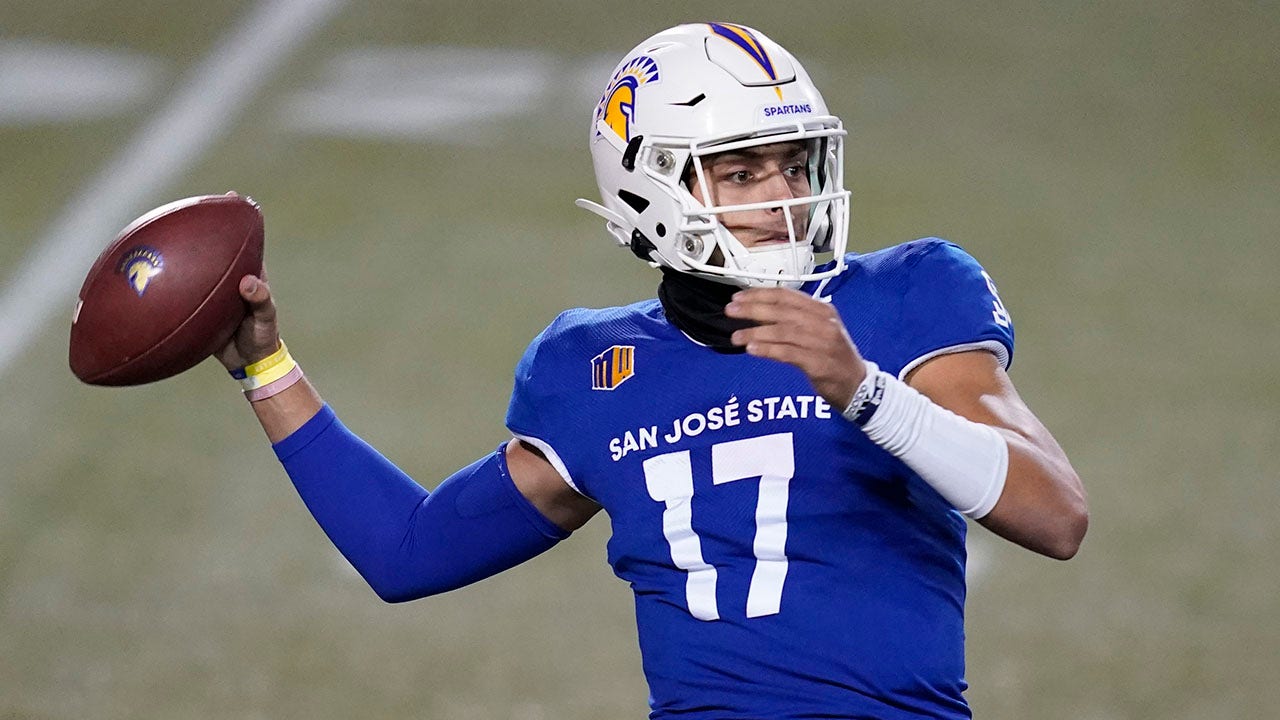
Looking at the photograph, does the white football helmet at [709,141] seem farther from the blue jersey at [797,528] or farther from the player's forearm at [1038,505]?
the player's forearm at [1038,505]

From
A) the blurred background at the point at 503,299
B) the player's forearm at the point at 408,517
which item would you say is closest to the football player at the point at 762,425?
the player's forearm at the point at 408,517

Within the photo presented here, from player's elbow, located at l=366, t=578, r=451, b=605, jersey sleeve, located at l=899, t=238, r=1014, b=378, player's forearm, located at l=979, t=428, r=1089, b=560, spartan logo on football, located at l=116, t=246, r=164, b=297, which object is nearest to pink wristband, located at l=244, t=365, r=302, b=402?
spartan logo on football, located at l=116, t=246, r=164, b=297

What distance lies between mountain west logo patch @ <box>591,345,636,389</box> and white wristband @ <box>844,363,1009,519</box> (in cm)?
57

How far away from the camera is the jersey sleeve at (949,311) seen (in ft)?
7.00

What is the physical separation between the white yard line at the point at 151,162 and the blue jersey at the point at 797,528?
3754mm

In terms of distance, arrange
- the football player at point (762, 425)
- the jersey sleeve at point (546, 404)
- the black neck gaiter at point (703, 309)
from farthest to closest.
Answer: the jersey sleeve at point (546, 404) → the black neck gaiter at point (703, 309) → the football player at point (762, 425)

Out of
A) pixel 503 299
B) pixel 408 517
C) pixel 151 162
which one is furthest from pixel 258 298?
pixel 151 162

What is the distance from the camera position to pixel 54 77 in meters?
7.17

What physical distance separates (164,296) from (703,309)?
82cm

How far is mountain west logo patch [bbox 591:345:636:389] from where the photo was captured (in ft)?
7.74

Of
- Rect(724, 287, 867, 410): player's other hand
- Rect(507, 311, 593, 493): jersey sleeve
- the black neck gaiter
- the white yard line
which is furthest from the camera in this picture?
the white yard line

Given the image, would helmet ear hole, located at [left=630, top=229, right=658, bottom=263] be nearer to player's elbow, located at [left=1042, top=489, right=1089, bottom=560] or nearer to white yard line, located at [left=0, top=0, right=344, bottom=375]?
player's elbow, located at [left=1042, top=489, right=1089, bottom=560]

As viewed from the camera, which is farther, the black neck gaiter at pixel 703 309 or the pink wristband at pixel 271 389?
the pink wristband at pixel 271 389

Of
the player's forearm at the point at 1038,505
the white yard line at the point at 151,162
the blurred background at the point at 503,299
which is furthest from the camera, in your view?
the white yard line at the point at 151,162
